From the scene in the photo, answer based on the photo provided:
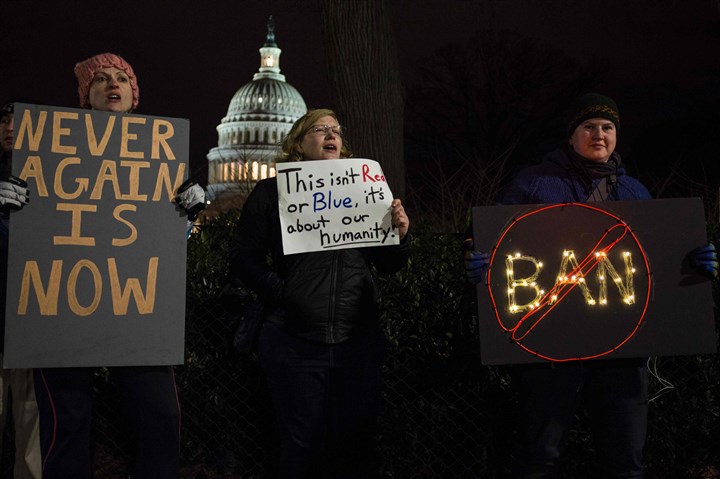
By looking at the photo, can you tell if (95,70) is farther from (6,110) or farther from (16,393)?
(16,393)

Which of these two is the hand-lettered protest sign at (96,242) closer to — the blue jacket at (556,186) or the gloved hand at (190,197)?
the gloved hand at (190,197)

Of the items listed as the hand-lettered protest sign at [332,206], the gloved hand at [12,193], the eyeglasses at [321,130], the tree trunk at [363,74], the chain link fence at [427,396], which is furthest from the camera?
the tree trunk at [363,74]

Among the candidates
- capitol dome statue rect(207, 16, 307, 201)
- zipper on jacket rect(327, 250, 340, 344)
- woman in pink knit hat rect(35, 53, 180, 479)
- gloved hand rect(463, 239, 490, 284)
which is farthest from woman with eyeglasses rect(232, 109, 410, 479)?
capitol dome statue rect(207, 16, 307, 201)

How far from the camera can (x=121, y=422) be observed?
4715mm

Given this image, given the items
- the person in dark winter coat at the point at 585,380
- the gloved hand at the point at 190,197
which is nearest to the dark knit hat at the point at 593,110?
the person in dark winter coat at the point at 585,380

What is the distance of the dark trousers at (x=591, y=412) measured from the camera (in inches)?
131

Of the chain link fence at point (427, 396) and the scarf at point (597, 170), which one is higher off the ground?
the scarf at point (597, 170)

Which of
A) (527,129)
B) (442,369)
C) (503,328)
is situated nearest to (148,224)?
(503,328)

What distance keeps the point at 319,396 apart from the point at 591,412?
1129 millimetres

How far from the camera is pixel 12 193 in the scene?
10.6 ft

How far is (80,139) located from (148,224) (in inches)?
17.9

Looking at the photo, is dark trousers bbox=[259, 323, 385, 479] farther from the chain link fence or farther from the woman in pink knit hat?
the chain link fence

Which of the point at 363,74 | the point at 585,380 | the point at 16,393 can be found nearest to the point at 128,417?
the point at 16,393

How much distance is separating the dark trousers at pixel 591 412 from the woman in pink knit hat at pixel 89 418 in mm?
1451
